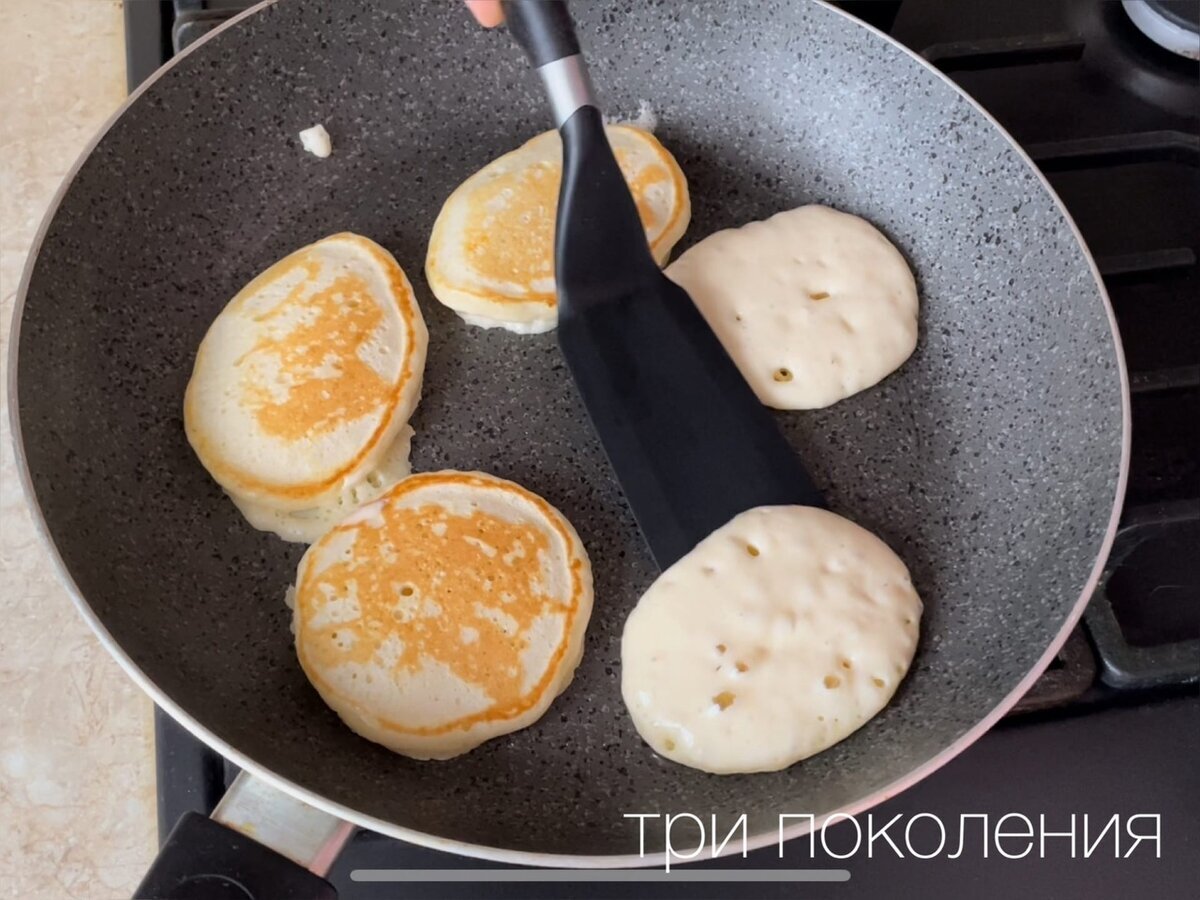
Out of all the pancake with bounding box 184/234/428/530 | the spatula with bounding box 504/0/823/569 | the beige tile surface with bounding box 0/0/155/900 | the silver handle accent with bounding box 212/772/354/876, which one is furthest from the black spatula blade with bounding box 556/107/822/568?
the beige tile surface with bounding box 0/0/155/900

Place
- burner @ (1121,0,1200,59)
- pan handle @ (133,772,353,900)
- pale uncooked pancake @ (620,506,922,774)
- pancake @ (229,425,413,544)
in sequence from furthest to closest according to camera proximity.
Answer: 1. burner @ (1121,0,1200,59)
2. pancake @ (229,425,413,544)
3. pale uncooked pancake @ (620,506,922,774)
4. pan handle @ (133,772,353,900)

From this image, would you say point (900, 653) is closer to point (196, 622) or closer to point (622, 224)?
point (622, 224)

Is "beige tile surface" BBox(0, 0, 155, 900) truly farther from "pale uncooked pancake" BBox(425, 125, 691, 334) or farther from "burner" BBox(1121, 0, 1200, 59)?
"burner" BBox(1121, 0, 1200, 59)

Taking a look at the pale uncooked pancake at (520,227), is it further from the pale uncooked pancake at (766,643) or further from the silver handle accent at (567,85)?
the pale uncooked pancake at (766,643)

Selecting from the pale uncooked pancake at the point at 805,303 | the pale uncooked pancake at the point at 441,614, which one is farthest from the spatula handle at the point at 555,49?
the pale uncooked pancake at the point at 441,614

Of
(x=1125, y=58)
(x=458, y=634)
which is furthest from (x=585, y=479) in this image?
(x=1125, y=58)

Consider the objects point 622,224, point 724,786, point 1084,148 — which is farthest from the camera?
point 1084,148
